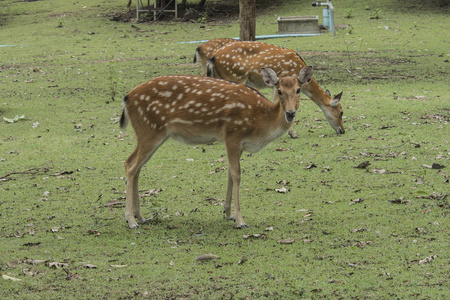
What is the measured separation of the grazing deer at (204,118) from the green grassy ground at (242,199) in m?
0.69

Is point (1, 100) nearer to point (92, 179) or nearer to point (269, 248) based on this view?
point (92, 179)

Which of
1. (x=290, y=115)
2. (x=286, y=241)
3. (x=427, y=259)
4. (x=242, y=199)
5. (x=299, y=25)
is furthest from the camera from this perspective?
(x=299, y=25)

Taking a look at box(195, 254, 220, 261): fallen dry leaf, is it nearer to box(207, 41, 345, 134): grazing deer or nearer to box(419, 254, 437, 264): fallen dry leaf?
box(419, 254, 437, 264): fallen dry leaf

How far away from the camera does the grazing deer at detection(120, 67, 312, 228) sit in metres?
6.55

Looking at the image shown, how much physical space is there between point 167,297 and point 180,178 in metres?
3.61

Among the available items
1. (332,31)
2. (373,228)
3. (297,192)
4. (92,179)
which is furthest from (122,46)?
(373,228)

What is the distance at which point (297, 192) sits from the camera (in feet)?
24.9

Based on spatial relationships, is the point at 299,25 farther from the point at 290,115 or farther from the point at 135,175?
the point at 135,175

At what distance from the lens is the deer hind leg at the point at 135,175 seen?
21.5ft

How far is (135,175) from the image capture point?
6.69m

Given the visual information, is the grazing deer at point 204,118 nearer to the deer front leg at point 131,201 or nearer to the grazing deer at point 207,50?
the deer front leg at point 131,201

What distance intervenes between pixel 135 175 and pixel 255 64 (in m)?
4.65

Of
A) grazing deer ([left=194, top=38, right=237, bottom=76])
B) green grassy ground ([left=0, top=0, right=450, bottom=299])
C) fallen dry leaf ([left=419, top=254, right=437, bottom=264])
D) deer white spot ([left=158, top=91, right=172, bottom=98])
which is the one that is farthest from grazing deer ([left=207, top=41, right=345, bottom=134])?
fallen dry leaf ([left=419, top=254, right=437, bottom=264])

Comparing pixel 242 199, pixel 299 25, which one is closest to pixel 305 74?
pixel 242 199
